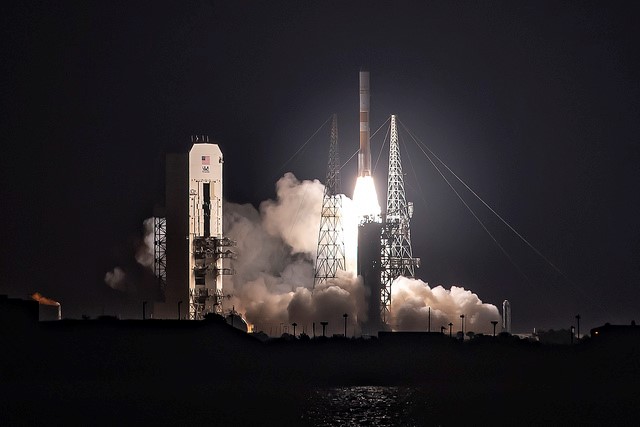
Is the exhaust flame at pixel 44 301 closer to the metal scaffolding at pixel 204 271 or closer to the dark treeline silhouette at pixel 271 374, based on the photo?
the metal scaffolding at pixel 204 271

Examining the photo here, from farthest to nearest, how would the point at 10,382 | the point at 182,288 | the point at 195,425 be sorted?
the point at 182,288 → the point at 10,382 → the point at 195,425

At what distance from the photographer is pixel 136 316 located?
651 ft

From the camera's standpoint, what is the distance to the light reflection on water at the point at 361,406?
172 metres

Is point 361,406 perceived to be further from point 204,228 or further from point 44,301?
point 44,301

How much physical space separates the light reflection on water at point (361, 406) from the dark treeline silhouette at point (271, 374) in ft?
2.25

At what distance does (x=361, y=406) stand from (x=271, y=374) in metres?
10.2

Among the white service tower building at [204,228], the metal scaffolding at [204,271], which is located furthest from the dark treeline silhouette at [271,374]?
the white service tower building at [204,228]

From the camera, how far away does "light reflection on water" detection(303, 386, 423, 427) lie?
6786 inches

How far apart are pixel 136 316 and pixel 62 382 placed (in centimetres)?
1699

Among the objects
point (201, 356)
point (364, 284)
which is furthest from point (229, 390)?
point (364, 284)

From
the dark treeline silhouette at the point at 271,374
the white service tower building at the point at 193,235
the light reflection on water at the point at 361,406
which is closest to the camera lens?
the light reflection on water at the point at 361,406

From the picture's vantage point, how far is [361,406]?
181500 millimetres

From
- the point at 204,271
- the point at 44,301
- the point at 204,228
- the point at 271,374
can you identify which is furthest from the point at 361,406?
the point at 44,301

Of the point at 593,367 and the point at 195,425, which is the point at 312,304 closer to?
the point at 593,367
